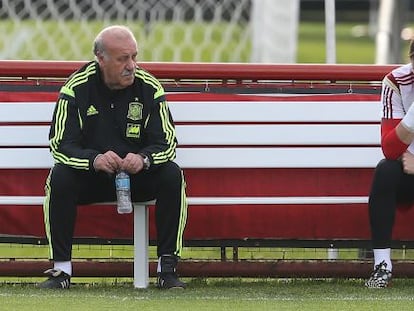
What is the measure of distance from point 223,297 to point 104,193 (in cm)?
75

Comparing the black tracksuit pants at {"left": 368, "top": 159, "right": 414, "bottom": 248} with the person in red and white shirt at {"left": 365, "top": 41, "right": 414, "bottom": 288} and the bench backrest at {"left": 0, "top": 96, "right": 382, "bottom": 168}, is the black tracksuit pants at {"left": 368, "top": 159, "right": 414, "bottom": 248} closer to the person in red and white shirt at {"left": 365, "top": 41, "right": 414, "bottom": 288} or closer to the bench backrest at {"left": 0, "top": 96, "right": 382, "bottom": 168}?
the person in red and white shirt at {"left": 365, "top": 41, "right": 414, "bottom": 288}

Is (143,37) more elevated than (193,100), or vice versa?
(143,37)

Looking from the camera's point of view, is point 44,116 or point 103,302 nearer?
point 103,302

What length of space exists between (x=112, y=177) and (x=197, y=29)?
1678 centimetres

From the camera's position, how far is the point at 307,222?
6348 millimetres

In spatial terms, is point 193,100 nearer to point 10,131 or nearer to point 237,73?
point 237,73

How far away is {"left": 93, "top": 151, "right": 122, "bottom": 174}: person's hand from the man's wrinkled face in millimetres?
343

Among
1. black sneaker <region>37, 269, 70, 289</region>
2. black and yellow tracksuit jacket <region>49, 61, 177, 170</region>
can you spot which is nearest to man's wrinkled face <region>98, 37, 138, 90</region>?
black and yellow tracksuit jacket <region>49, 61, 177, 170</region>

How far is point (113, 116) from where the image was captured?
5.98 metres

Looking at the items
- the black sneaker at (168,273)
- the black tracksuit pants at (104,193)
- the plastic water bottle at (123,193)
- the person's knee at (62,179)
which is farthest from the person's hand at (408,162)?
the person's knee at (62,179)

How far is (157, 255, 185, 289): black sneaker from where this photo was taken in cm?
597

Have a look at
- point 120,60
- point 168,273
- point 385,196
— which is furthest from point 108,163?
point 385,196

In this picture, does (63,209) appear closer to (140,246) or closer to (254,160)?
(140,246)

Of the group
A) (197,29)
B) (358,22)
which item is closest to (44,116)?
(197,29)
